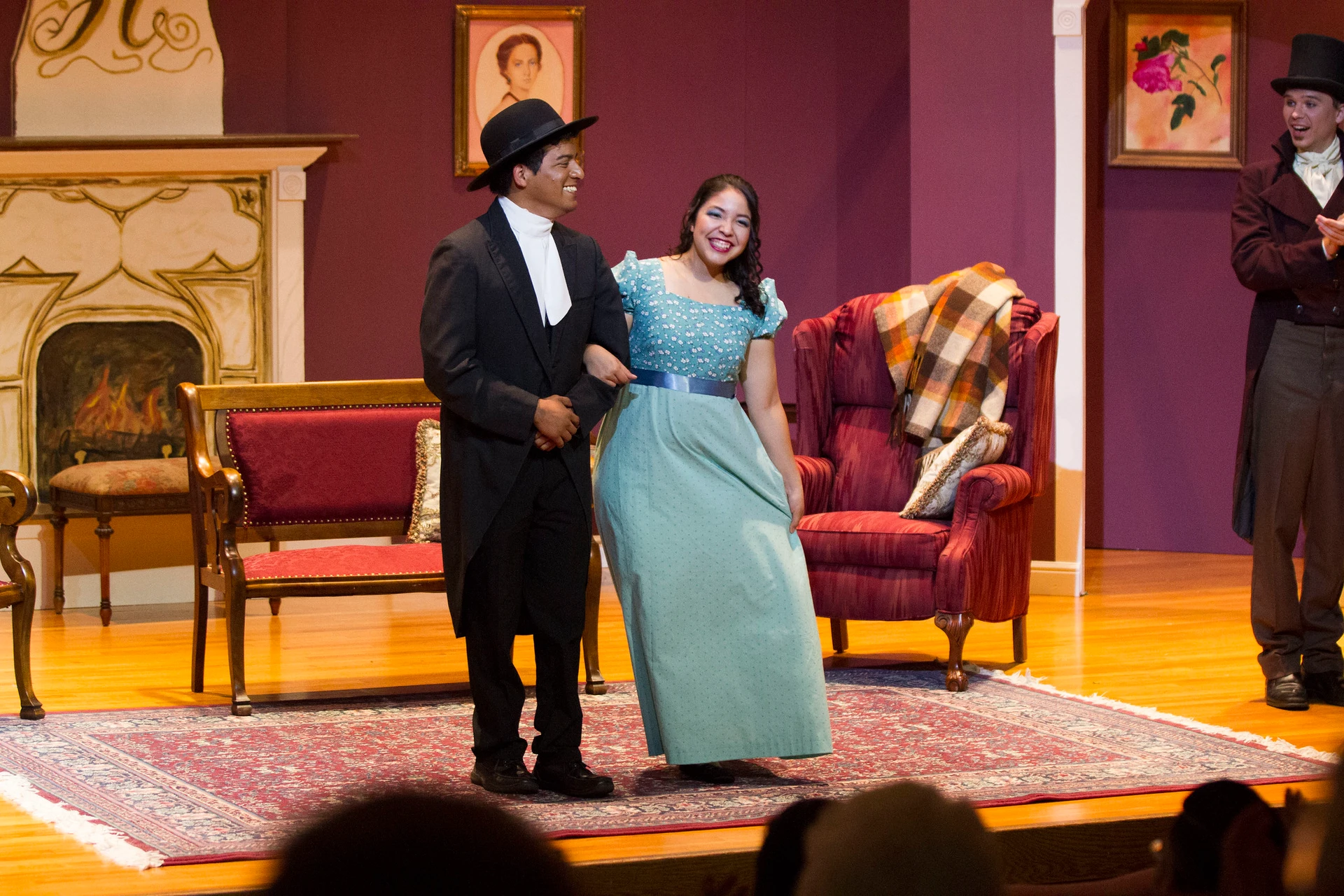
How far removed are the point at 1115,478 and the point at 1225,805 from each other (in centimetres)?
668

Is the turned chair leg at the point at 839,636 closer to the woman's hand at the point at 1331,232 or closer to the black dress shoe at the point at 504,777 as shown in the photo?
the woman's hand at the point at 1331,232

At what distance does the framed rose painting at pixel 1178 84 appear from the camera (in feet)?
24.5

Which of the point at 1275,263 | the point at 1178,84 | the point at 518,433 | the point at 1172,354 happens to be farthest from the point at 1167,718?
the point at 1178,84

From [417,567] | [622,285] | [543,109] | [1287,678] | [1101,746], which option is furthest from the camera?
[417,567]

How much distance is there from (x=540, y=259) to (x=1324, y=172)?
2.22 metres

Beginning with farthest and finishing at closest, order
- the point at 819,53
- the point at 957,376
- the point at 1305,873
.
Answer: the point at 819,53, the point at 957,376, the point at 1305,873

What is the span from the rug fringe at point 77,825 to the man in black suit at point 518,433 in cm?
72

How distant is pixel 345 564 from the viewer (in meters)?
4.60

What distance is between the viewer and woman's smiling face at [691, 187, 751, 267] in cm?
350

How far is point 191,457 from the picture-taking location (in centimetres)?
474

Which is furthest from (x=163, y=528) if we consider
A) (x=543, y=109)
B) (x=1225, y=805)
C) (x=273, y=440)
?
(x=1225, y=805)

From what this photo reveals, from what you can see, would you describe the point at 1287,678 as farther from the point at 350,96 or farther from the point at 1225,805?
the point at 350,96

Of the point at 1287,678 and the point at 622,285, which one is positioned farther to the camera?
the point at 1287,678

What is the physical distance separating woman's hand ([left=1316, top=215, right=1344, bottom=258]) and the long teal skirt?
5.37ft
